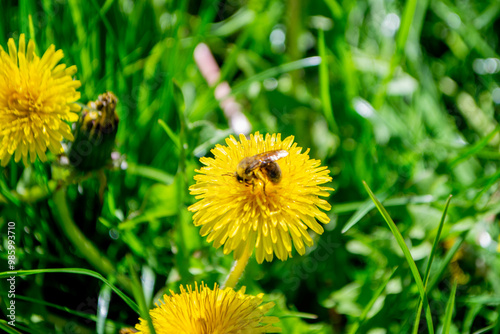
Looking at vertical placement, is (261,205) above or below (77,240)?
below

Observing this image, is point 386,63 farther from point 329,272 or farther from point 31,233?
point 31,233

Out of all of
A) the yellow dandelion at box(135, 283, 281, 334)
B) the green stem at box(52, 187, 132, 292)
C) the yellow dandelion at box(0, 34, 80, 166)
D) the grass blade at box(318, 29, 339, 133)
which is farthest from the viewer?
the grass blade at box(318, 29, 339, 133)

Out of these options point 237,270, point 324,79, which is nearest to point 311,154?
point 324,79

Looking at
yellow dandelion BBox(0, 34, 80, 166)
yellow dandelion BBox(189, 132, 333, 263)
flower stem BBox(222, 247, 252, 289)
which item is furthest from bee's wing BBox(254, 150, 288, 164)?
yellow dandelion BBox(0, 34, 80, 166)

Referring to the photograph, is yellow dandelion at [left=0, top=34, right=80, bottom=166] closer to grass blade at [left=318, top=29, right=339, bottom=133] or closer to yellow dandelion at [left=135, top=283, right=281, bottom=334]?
yellow dandelion at [left=135, top=283, right=281, bottom=334]

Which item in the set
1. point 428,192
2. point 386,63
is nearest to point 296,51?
point 386,63

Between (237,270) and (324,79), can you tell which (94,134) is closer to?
(237,270)

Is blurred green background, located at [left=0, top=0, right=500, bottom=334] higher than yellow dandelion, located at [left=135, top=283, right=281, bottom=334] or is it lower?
higher
